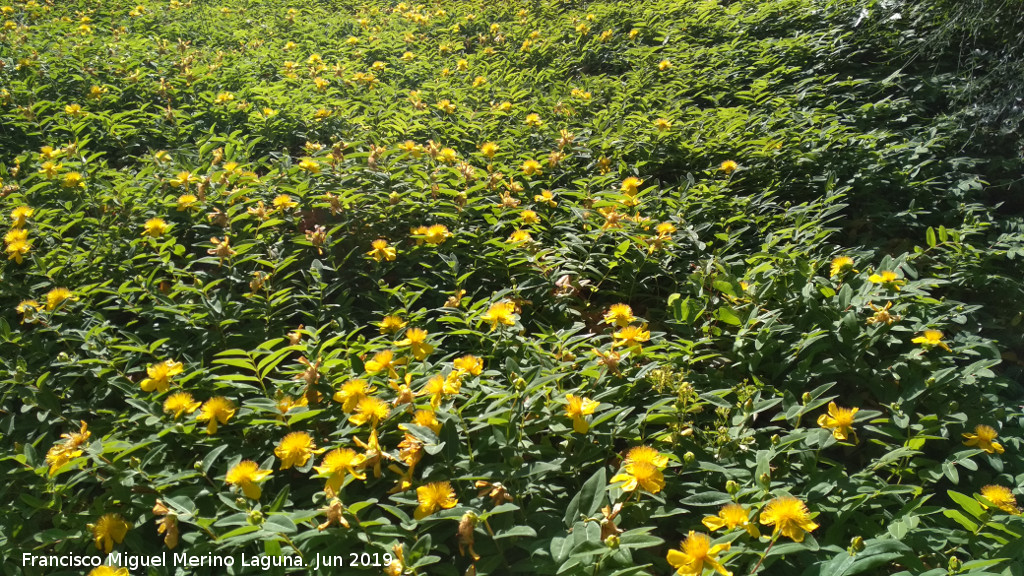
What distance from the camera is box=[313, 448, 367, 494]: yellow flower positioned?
4.89 ft

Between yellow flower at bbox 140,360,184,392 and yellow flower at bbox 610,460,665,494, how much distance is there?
1266 millimetres

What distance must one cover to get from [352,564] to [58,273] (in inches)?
74.6

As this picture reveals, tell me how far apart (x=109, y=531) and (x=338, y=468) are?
0.60 meters

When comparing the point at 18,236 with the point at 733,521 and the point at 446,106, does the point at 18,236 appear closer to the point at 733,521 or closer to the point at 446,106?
the point at 446,106

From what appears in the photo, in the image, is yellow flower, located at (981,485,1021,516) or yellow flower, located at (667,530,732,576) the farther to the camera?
yellow flower, located at (981,485,1021,516)

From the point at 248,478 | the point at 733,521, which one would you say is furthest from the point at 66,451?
the point at 733,521

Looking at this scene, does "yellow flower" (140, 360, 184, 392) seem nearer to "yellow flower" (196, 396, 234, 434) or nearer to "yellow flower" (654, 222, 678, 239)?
"yellow flower" (196, 396, 234, 434)

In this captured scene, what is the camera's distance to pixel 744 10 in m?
5.05

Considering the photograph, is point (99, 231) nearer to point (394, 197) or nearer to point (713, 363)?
point (394, 197)

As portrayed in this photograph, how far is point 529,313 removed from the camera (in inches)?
93.4

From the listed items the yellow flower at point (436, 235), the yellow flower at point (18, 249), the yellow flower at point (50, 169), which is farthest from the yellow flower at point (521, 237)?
the yellow flower at point (50, 169)

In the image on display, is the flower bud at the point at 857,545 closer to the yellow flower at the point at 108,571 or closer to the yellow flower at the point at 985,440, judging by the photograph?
the yellow flower at the point at 985,440

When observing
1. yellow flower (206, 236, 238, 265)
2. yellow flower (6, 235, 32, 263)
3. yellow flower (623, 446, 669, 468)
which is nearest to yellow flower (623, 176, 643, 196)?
yellow flower (623, 446, 669, 468)

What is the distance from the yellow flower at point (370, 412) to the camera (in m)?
1.63
